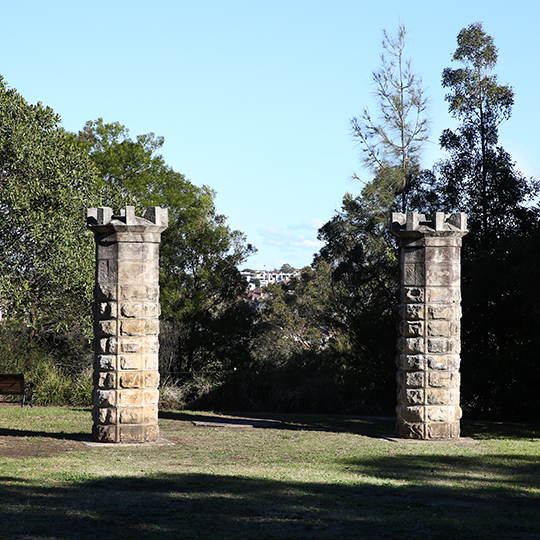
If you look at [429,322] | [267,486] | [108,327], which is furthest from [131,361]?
[429,322]

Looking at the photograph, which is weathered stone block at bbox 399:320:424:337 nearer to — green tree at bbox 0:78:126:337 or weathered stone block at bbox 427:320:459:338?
weathered stone block at bbox 427:320:459:338

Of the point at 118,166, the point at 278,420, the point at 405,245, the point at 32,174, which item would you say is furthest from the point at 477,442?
the point at 118,166

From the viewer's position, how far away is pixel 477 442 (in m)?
11.7

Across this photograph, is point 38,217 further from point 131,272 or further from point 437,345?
point 437,345

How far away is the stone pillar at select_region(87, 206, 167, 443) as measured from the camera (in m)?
10.9

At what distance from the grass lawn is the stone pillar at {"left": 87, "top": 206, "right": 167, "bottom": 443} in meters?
0.50

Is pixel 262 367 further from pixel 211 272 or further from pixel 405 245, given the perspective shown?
pixel 405 245

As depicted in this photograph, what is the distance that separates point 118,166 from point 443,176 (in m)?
14.2

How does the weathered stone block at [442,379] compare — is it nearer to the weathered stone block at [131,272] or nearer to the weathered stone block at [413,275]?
the weathered stone block at [413,275]

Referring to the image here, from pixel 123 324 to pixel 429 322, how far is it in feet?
15.8

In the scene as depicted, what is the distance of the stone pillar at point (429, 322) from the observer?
11.8 meters

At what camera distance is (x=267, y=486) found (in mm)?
7953

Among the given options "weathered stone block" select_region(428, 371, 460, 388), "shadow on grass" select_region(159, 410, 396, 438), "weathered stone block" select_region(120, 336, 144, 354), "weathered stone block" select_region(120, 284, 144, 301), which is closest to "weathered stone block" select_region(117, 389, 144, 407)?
"weathered stone block" select_region(120, 336, 144, 354)

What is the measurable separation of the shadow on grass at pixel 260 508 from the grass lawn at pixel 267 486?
0.04 feet
